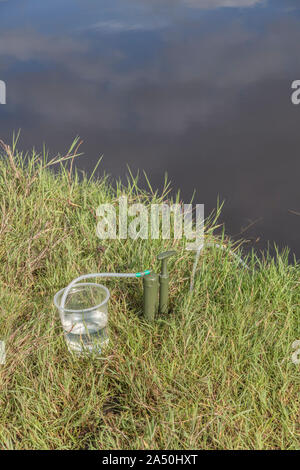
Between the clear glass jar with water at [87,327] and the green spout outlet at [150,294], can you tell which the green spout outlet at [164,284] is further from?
the clear glass jar with water at [87,327]

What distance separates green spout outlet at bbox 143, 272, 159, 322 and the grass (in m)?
0.08

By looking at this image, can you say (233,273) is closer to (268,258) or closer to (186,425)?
(268,258)

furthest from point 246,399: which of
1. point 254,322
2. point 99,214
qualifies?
point 99,214

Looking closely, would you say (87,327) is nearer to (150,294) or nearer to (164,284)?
(150,294)

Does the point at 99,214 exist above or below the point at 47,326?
above

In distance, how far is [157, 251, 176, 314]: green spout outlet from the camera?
281cm

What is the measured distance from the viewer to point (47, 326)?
2.68m

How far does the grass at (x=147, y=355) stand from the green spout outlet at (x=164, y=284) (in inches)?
3.2

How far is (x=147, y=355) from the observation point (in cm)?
261

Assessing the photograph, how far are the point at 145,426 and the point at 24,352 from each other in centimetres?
79

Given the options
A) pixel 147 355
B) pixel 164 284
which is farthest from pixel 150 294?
pixel 147 355

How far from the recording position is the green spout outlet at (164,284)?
281 centimetres

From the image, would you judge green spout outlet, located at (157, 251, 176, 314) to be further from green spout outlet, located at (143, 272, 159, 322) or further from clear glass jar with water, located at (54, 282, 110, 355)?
clear glass jar with water, located at (54, 282, 110, 355)
